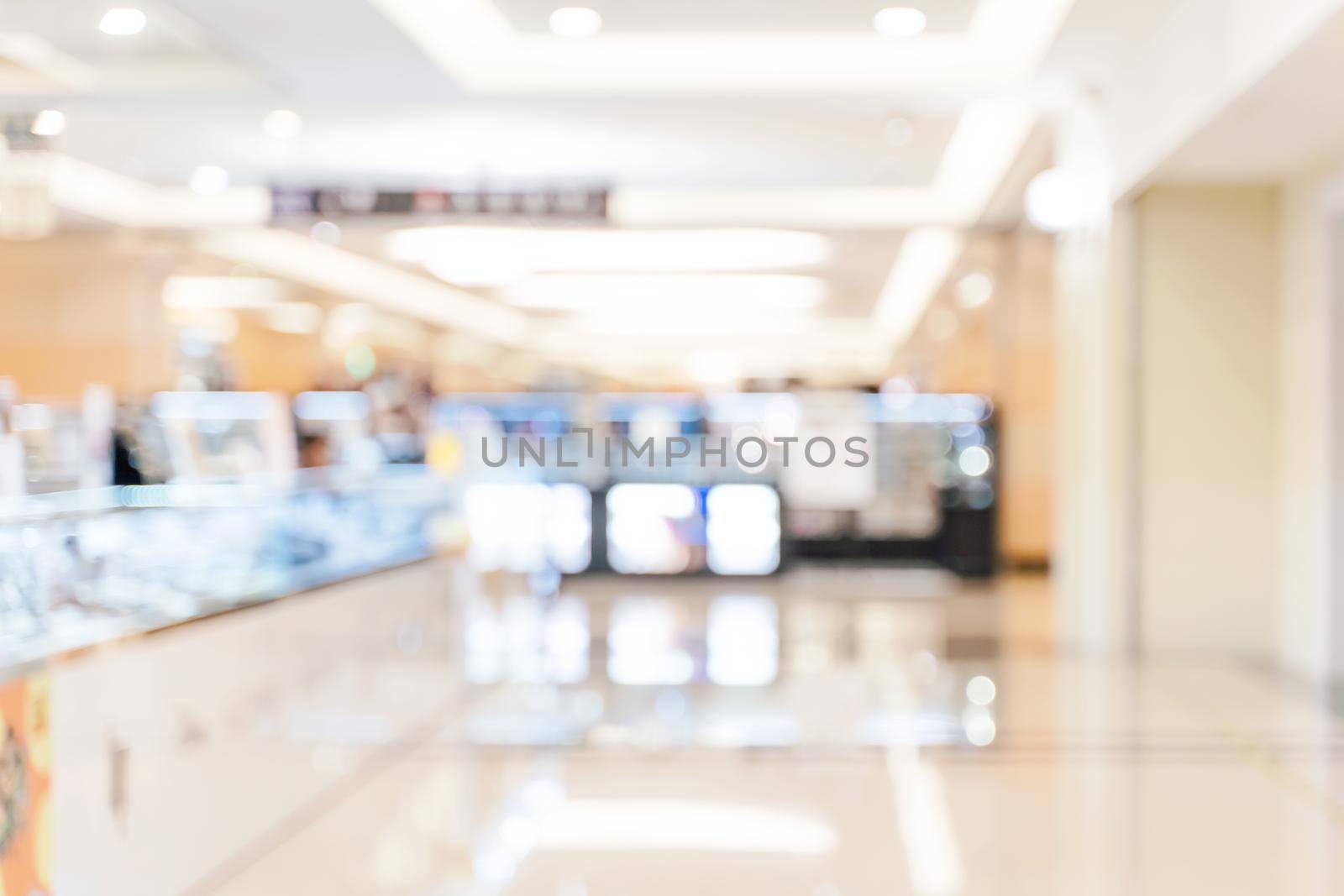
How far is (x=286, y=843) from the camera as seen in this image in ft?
15.7

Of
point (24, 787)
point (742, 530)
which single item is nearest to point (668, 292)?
point (742, 530)

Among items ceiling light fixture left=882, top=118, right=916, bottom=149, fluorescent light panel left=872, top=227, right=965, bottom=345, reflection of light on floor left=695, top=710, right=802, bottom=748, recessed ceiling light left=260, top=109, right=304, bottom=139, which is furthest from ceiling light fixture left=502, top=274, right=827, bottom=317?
reflection of light on floor left=695, top=710, right=802, bottom=748

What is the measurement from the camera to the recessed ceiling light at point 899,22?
7.78m

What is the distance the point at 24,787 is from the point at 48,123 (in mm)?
1941

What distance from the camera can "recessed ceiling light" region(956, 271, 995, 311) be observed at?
48.0 ft

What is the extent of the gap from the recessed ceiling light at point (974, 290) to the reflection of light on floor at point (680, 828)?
402 inches

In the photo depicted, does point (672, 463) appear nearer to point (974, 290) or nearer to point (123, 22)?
point (123, 22)

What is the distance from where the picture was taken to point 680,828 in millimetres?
4977

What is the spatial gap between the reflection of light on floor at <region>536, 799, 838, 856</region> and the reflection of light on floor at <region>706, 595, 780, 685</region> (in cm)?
286

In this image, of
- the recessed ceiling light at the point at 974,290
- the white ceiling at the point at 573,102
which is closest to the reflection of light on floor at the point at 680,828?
the white ceiling at the point at 573,102

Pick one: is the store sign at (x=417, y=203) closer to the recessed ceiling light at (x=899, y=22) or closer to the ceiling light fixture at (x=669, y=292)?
the recessed ceiling light at (x=899, y=22)

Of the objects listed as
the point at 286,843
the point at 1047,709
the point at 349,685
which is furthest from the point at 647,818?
the point at 1047,709

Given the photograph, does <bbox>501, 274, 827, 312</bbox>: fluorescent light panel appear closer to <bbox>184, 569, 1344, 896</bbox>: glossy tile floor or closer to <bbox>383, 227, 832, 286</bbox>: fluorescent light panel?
<bbox>383, 227, 832, 286</bbox>: fluorescent light panel

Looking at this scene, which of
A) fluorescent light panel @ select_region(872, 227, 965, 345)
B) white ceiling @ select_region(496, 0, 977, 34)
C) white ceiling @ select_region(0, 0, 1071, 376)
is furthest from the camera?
fluorescent light panel @ select_region(872, 227, 965, 345)
